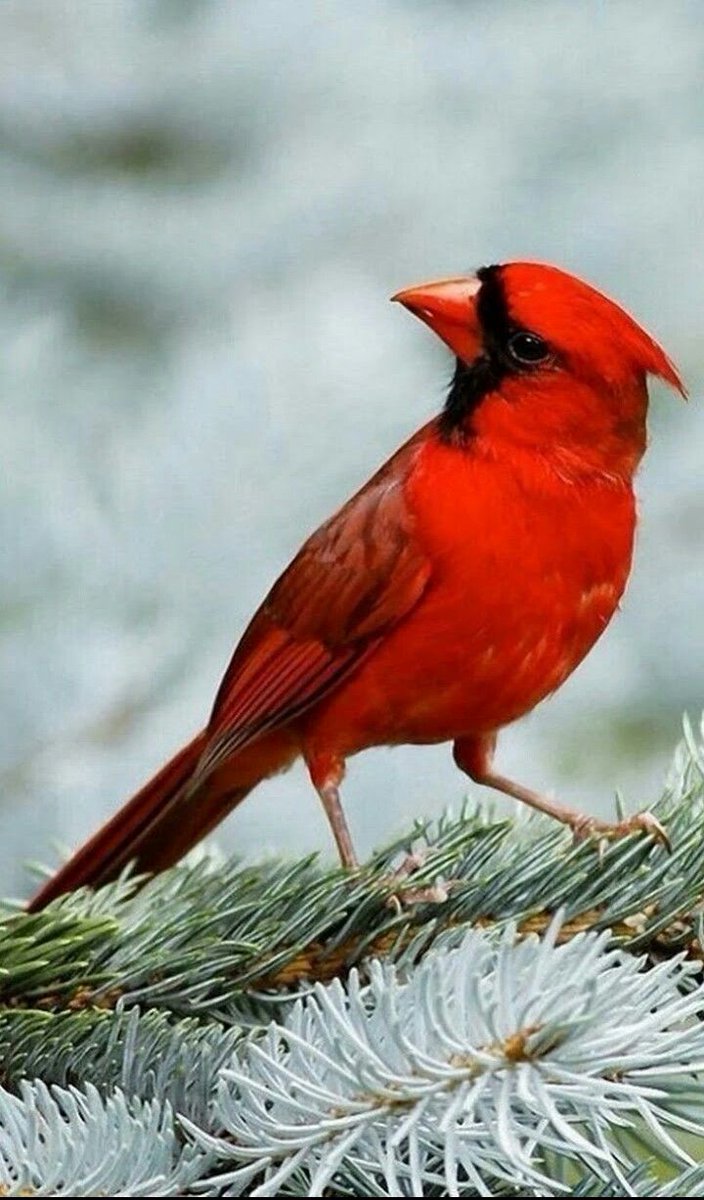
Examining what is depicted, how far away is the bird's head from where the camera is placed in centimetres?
184

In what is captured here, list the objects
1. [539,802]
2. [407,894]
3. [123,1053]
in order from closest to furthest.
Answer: [123,1053] → [407,894] → [539,802]

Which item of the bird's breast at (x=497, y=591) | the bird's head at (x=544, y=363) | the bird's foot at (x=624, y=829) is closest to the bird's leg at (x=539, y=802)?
the bird's foot at (x=624, y=829)

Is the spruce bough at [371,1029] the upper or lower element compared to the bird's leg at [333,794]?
lower

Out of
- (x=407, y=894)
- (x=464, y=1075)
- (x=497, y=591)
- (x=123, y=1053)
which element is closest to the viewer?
(x=464, y=1075)

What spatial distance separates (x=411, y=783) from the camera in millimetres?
2764

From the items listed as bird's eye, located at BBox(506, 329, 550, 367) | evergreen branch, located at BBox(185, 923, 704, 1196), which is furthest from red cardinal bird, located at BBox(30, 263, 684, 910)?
evergreen branch, located at BBox(185, 923, 704, 1196)

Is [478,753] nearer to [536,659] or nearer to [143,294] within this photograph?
[536,659]

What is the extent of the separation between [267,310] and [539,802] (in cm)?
125

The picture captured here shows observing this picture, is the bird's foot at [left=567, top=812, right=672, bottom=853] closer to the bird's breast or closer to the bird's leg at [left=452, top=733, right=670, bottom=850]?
the bird's leg at [left=452, top=733, right=670, bottom=850]

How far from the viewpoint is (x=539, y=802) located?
1.99 metres

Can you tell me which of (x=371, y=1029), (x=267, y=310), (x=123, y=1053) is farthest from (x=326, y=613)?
(x=267, y=310)

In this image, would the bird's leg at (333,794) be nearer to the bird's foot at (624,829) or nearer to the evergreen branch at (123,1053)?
the bird's foot at (624,829)

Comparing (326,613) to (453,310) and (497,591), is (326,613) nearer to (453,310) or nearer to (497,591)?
(497,591)

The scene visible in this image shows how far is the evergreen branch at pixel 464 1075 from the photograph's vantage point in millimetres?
1130
